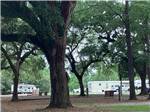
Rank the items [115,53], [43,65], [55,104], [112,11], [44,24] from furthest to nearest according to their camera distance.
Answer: [43,65] → [115,53] → [112,11] → [55,104] → [44,24]

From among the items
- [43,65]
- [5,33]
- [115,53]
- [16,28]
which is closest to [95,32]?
[115,53]

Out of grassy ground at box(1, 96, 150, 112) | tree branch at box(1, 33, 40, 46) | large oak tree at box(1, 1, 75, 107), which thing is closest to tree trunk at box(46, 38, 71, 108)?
large oak tree at box(1, 1, 75, 107)

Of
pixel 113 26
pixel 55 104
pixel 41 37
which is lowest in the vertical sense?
pixel 55 104

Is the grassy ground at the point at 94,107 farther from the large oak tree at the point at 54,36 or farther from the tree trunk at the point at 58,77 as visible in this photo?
the large oak tree at the point at 54,36

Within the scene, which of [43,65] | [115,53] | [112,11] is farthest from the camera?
[43,65]

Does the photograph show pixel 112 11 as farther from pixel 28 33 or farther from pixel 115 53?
pixel 28 33

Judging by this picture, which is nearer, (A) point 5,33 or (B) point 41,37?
(B) point 41,37

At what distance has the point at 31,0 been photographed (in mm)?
23484

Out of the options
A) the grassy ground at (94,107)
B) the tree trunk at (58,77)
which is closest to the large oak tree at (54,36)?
the tree trunk at (58,77)

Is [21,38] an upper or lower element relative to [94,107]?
upper

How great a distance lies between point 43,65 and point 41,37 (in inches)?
1098

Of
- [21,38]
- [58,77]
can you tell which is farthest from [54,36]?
[58,77]

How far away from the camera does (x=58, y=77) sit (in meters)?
27.6

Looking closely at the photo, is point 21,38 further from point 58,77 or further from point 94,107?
point 94,107
